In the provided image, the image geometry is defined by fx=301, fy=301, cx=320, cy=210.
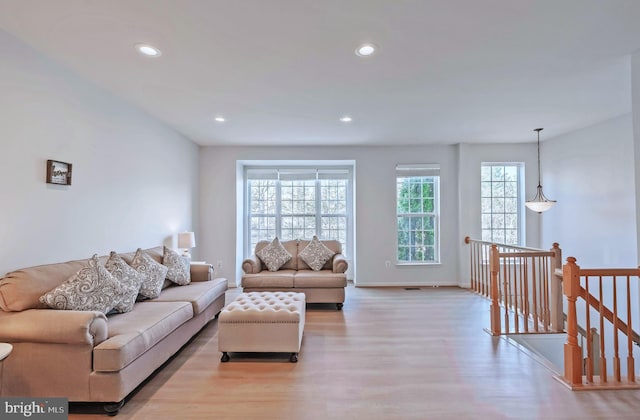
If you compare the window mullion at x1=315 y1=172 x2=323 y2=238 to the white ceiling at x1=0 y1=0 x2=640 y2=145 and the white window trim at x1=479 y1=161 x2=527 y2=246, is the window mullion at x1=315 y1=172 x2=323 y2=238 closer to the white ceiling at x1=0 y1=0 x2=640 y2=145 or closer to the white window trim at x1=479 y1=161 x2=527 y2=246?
the white ceiling at x1=0 y1=0 x2=640 y2=145

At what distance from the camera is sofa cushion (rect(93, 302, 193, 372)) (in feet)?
6.36

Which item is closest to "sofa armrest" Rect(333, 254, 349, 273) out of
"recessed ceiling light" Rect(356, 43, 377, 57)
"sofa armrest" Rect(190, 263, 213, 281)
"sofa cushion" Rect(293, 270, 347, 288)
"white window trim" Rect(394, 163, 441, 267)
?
"sofa cushion" Rect(293, 270, 347, 288)

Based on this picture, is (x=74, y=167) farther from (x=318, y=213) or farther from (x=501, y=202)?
(x=501, y=202)

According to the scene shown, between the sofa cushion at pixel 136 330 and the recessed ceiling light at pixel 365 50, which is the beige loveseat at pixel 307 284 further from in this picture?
the recessed ceiling light at pixel 365 50

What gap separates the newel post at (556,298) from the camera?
3.45 meters

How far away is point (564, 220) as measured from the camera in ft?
16.2

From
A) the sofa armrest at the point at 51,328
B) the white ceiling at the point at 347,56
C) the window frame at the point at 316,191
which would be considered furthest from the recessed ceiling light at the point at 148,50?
the window frame at the point at 316,191

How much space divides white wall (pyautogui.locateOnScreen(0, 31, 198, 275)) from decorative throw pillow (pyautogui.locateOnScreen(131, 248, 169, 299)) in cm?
41

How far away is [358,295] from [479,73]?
11.8 ft

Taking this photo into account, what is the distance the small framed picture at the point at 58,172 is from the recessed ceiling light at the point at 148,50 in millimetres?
1220

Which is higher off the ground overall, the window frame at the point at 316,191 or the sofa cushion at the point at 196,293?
the window frame at the point at 316,191

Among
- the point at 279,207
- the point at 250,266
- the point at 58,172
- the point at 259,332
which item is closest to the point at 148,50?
the point at 58,172

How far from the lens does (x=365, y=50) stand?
2406 millimetres

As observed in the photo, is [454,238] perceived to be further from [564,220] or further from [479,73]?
[479,73]
